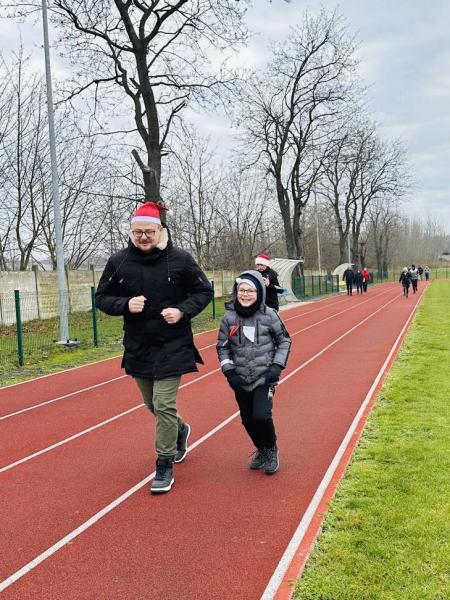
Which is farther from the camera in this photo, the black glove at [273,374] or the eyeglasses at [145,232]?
the black glove at [273,374]

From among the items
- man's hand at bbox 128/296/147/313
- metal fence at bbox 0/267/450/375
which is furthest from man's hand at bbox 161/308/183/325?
metal fence at bbox 0/267/450/375

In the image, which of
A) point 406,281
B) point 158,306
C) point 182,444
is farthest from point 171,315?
point 406,281

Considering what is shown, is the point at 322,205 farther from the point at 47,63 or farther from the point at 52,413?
the point at 52,413

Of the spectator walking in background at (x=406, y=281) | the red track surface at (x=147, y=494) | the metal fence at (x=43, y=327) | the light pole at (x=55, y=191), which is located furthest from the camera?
the spectator walking in background at (x=406, y=281)

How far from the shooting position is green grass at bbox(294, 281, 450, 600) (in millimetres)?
3164

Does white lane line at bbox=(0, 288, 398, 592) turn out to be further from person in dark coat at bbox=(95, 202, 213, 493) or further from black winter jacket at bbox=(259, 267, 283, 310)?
black winter jacket at bbox=(259, 267, 283, 310)

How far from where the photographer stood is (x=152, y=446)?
19.9 feet

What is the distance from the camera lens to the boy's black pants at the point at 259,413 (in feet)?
16.1

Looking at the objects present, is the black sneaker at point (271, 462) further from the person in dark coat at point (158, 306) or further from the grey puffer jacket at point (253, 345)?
the person in dark coat at point (158, 306)

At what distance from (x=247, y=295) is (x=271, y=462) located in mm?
1507

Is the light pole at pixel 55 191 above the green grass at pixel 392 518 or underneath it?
above

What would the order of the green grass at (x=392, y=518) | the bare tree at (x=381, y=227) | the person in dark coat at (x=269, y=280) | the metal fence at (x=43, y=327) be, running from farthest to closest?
the bare tree at (x=381, y=227) < the metal fence at (x=43, y=327) < the person in dark coat at (x=269, y=280) < the green grass at (x=392, y=518)

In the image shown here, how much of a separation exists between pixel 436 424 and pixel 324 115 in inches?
1379

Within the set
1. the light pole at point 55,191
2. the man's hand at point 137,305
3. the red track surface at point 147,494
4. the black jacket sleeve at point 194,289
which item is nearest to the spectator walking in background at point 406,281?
the light pole at point 55,191
